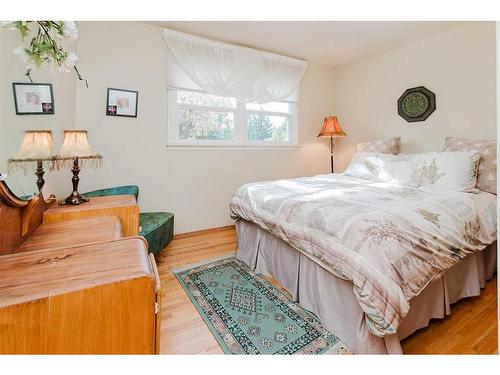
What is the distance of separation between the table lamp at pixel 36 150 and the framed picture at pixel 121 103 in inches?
50.8

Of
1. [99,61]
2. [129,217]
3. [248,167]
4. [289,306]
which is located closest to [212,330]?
[289,306]

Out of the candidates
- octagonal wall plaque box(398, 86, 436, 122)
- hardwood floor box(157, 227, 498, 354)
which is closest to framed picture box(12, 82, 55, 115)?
hardwood floor box(157, 227, 498, 354)

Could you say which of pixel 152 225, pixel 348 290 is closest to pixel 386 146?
pixel 348 290

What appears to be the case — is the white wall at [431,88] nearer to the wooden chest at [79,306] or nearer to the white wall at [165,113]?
the white wall at [165,113]

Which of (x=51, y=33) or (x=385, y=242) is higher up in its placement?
(x=51, y=33)

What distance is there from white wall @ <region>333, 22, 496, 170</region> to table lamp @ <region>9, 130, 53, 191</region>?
361 centimetres

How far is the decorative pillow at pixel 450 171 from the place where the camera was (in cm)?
194

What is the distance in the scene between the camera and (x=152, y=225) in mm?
2141

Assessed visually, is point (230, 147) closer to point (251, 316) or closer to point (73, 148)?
point (73, 148)

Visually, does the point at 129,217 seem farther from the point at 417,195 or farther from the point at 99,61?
the point at 417,195

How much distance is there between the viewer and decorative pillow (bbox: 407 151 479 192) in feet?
6.37
